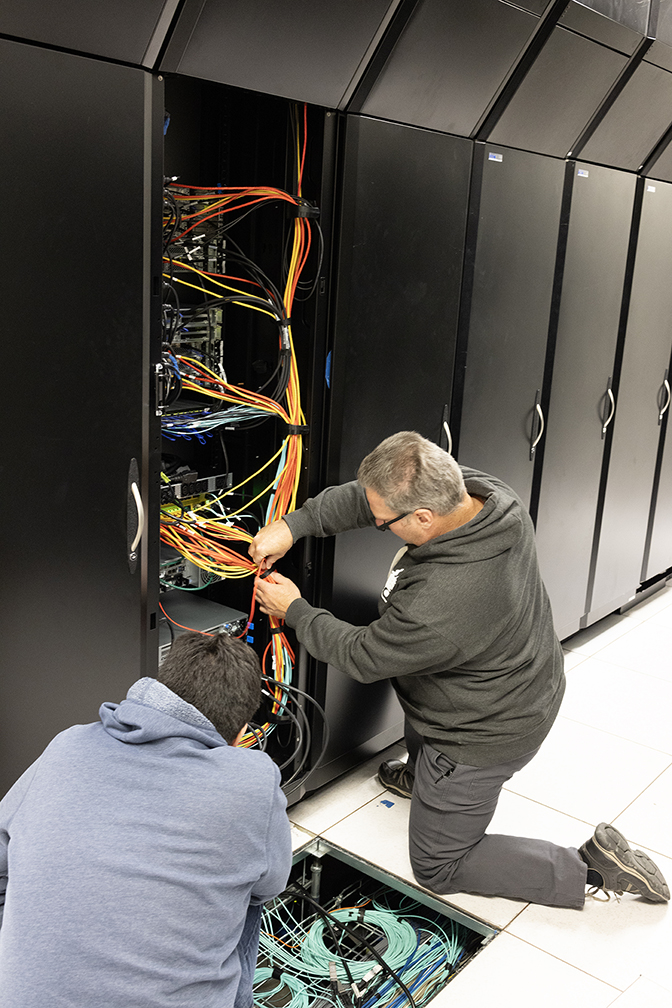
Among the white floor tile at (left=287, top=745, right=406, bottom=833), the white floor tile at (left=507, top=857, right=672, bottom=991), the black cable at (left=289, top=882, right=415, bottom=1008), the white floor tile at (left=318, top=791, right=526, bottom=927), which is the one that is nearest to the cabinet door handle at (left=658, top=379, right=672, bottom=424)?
the white floor tile at (left=287, top=745, right=406, bottom=833)

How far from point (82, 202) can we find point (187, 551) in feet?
2.94

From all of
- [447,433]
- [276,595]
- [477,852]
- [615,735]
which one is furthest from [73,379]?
[615,735]

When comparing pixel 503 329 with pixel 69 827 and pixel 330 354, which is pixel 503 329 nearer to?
pixel 330 354

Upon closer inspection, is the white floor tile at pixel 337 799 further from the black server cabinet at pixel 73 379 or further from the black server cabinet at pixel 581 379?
the black server cabinet at pixel 581 379

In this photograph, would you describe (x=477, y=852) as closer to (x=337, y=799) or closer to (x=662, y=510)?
(x=337, y=799)

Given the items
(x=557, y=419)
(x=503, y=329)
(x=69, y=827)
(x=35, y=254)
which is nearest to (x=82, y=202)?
(x=35, y=254)

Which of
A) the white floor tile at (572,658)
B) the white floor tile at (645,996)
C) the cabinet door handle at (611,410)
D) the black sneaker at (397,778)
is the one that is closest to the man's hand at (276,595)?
the black sneaker at (397,778)

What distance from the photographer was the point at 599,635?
13.8 ft

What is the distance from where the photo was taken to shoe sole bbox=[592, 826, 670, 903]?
2.34m

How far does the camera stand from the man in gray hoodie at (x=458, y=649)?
2166mm

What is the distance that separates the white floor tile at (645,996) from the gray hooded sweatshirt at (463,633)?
1.87 ft

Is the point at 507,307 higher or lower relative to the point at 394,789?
higher

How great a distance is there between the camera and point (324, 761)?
2732 mm

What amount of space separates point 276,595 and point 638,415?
7.92ft
